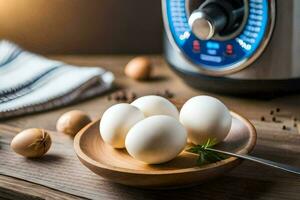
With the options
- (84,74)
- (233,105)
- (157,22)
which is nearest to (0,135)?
(84,74)

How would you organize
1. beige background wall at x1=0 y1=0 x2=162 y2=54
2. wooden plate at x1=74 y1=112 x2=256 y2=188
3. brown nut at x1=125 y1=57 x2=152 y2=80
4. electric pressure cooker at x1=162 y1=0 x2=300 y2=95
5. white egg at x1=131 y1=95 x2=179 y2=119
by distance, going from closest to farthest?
wooden plate at x1=74 y1=112 x2=256 y2=188 → white egg at x1=131 y1=95 x2=179 y2=119 → electric pressure cooker at x1=162 y1=0 x2=300 y2=95 → brown nut at x1=125 y1=57 x2=152 y2=80 → beige background wall at x1=0 y1=0 x2=162 y2=54

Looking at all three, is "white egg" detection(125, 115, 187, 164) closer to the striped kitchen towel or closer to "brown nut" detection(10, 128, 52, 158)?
"brown nut" detection(10, 128, 52, 158)

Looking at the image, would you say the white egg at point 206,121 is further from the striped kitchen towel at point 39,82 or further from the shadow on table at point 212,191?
the striped kitchen towel at point 39,82

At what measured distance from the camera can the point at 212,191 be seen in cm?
62

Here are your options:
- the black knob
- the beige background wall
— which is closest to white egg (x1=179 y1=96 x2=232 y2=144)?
the black knob

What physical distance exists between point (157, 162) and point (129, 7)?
0.56 m

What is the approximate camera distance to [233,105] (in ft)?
2.86

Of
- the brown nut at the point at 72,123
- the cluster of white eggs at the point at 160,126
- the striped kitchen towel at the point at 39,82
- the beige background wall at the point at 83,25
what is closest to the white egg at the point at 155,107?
the cluster of white eggs at the point at 160,126

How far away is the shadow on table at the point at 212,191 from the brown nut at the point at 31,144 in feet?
0.40

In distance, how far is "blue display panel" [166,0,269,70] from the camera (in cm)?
79

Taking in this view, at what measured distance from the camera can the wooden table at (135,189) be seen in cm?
62

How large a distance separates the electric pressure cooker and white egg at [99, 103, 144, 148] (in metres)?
0.19

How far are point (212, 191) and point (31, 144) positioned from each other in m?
0.23

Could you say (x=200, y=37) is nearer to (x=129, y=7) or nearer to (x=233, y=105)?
(x=233, y=105)
